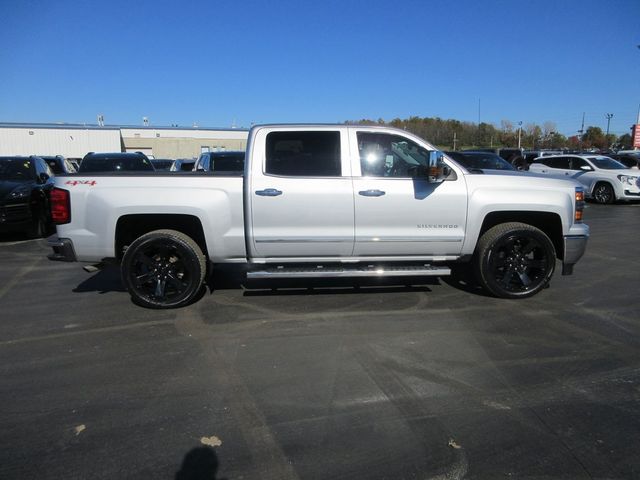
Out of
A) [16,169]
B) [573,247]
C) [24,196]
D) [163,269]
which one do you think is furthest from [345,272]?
[16,169]

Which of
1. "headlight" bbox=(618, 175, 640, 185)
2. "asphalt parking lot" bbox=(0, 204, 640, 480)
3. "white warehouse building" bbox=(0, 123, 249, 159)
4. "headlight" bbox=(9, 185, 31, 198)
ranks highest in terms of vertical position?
"white warehouse building" bbox=(0, 123, 249, 159)

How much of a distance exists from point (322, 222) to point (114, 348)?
2384 mm

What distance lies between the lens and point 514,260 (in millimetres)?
5500

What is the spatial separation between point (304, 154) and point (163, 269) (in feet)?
6.60

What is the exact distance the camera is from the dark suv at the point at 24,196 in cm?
944

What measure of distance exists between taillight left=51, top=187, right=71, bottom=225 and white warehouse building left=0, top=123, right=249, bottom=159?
4960 centimetres

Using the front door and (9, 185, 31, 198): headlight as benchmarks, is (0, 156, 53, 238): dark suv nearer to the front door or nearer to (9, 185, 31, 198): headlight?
(9, 185, 31, 198): headlight

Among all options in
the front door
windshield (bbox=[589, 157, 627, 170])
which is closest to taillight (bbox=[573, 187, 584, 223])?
the front door

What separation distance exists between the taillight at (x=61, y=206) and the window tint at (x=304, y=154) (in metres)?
2.13

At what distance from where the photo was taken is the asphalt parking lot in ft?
8.88

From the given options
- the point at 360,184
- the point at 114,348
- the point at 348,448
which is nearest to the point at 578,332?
the point at 360,184

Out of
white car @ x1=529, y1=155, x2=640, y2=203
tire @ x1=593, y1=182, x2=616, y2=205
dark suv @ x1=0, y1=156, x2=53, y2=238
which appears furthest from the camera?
tire @ x1=593, y1=182, x2=616, y2=205

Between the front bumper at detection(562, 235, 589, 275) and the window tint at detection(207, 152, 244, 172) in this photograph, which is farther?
the window tint at detection(207, 152, 244, 172)

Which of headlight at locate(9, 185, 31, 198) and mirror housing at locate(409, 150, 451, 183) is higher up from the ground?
mirror housing at locate(409, 150, 451, 183)
